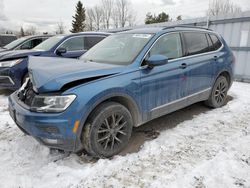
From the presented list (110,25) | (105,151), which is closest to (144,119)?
(105,151)

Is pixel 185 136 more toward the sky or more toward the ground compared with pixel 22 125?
more toward the ground

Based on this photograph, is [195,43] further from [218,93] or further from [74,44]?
[74,44]

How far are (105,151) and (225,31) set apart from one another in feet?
24.8

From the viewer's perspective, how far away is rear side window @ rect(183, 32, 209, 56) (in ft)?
13.4

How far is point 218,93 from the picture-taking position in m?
4.96

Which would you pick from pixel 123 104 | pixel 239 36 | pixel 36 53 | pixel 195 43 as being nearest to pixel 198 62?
pixel 195 43

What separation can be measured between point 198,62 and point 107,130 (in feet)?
7.50

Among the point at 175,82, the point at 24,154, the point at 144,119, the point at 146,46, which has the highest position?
the point at 146,46

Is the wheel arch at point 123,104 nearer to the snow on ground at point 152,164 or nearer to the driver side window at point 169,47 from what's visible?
the snow on ground at point 152,164

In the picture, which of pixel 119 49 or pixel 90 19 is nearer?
pixel 119 49

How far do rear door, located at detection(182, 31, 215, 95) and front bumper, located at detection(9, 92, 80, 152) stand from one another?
2.35 metres

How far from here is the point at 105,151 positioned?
116 inches

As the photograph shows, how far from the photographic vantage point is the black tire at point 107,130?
2.77m

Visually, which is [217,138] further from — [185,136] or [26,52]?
[26,52]
